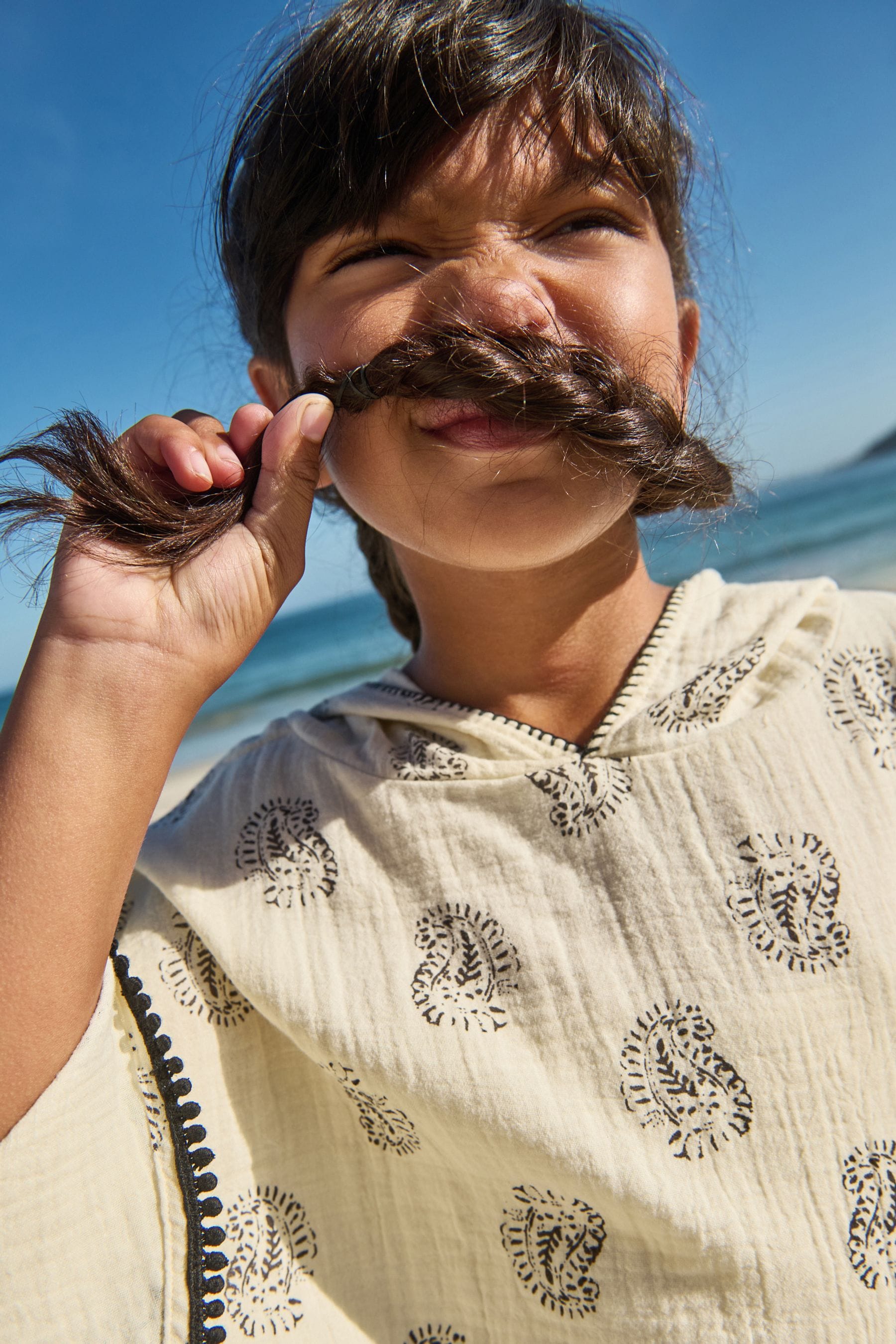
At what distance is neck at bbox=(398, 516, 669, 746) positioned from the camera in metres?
1.36

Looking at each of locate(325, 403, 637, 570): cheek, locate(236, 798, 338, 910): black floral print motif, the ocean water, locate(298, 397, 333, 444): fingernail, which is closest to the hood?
locate(236, 798, 338, 910): black floral print motif

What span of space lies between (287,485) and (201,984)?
29.1 inches

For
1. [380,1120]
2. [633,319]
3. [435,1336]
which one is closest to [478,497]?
[633,319]

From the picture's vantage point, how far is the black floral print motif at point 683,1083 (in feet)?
3.33

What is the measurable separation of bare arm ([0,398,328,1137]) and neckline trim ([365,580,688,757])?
359 millimetres

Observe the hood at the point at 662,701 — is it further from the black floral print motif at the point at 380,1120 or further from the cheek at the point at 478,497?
the black floral print motif at the point at 380,1120

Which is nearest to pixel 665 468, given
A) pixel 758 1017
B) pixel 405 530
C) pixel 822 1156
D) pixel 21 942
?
pixel 405 530

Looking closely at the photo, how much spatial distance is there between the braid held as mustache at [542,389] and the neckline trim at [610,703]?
29 centimetres

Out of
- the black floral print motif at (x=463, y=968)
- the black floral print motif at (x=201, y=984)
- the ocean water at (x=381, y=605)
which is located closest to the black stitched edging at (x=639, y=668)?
the black floral print motif at (x=463, y=968)

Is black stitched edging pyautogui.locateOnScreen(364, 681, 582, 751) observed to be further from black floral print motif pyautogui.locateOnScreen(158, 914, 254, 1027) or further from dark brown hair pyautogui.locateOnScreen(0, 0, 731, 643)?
black floral print motif pyautogui.locateOnScreen(158, 914, 254, 1027)

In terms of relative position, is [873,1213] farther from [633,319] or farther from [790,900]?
[633,319]

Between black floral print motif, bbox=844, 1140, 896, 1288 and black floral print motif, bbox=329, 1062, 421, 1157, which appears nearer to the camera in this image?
black floral print motif, bbox=844, 1140, 896, 1288

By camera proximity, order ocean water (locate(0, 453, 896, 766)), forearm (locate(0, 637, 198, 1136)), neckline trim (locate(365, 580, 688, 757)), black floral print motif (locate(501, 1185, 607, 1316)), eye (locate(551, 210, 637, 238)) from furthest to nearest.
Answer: ocean water (locate(0, 453, 896, 766))
neckline trim (locate(365, 580, 688, 757))
eye (locate(551, 210, 637, 238))
black floral print motif (locate(501, 1185, 607, 1316))
forearm (locate(0, 637, 198, 1136))

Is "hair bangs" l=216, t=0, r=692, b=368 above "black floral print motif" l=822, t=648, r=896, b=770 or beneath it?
above
